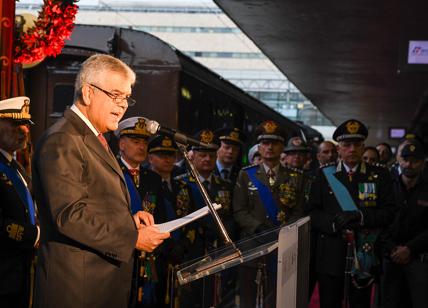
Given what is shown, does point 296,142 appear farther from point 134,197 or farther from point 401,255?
point 134,197

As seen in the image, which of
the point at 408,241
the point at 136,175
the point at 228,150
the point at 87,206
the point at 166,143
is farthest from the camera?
the point at 228,150

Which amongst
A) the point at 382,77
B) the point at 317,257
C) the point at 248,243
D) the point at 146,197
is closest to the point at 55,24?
the point at 146,197

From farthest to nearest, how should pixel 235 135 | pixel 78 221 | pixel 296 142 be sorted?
pixel 296 142 < pixel 235 135 < pixel 78 221

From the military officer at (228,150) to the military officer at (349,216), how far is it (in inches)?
71.8

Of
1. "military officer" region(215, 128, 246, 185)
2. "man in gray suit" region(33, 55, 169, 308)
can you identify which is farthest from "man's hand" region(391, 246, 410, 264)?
"man in gray suit" region(33, 55, 169, 308)

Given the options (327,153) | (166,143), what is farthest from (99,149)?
(327,153)

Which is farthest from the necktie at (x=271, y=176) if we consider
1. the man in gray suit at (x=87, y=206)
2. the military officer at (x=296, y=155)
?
the man in gray suit at (x=87, y=206)

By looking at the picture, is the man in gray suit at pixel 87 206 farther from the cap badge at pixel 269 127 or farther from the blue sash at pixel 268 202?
the cap badge at pixel 269 127

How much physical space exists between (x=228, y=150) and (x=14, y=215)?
4.08 metres

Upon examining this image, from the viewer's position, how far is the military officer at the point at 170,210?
21.2 feet

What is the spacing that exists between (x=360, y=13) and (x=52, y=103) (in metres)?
6.34

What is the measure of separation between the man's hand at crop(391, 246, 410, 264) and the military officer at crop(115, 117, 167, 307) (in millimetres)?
2363

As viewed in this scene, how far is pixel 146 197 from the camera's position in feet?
20.9

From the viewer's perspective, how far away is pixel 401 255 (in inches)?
299
